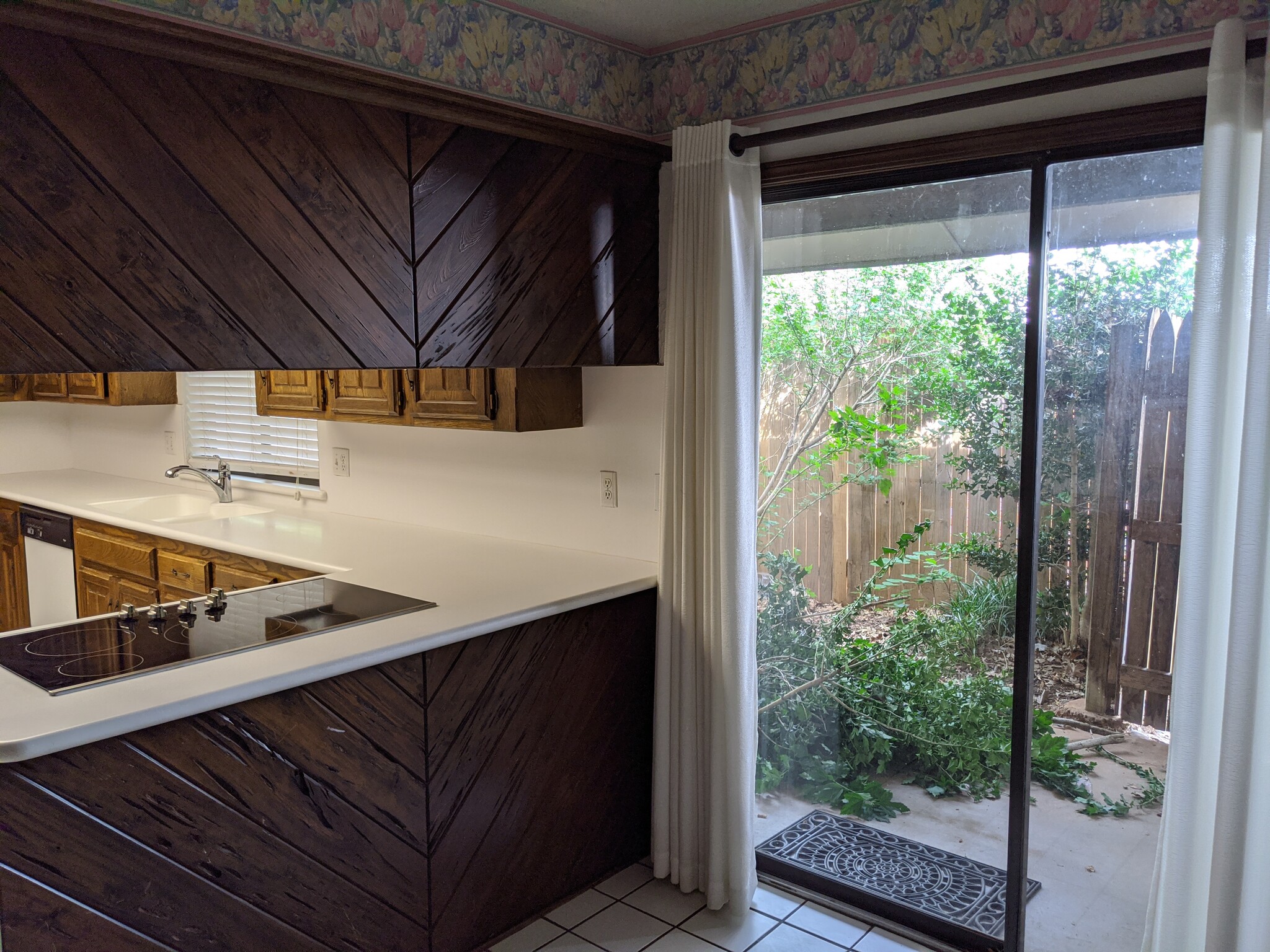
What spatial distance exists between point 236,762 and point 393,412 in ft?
5.39

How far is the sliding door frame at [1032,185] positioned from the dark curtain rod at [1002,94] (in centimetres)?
10

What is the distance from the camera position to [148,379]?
4.81m

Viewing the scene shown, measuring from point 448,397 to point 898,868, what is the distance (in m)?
2.04

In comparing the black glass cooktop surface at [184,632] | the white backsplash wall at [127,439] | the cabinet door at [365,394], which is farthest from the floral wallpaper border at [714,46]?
the white backsplash wall at [127,439]

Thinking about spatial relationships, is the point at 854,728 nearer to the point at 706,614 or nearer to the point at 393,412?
the point at 706,614

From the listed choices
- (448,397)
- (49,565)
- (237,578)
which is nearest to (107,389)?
(49,565)

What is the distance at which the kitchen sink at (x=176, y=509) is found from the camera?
4.11m

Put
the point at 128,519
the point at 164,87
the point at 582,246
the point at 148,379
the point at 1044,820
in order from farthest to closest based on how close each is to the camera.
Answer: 1. the point at 148,379
2. the point at 128,519
3. the point at 582,246
4. the point at 1044,820
5. the point at 164,87

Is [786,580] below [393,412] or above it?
below

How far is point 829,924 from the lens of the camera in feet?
8.93

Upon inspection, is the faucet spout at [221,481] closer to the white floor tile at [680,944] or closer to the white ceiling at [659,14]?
the white ceiling at [659,14]

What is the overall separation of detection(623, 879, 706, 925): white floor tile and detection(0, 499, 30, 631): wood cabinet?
3511 mm

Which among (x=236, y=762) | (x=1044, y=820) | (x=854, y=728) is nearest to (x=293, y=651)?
(x=236, y=762)

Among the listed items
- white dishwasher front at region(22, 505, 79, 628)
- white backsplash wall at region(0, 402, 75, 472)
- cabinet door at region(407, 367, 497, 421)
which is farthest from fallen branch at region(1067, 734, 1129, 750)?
white backsplash wall at region(0, 402, 75, 472)
